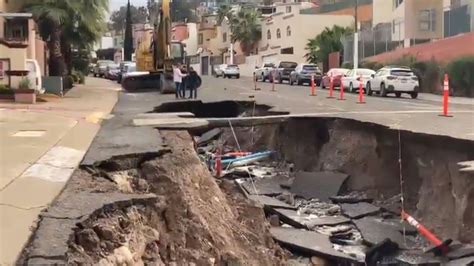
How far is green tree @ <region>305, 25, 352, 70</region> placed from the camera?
62.5m

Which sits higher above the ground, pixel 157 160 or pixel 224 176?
pixel 157 160

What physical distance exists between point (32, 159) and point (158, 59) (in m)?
22.6

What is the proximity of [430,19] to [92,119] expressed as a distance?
111 ft

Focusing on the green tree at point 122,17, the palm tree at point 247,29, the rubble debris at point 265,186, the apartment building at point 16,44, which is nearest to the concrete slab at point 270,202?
the rubble debris at point 265,186

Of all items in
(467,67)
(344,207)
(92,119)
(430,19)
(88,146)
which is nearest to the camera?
(88,146)

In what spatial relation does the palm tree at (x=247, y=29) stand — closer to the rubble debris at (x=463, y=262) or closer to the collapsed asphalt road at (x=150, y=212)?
the collapsed asphalt road at (x=150, y=212)

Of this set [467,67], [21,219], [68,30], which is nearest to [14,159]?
[21,219]

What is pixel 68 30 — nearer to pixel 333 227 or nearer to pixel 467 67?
pixel 467 67

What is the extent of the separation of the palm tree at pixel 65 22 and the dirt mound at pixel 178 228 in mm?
21131

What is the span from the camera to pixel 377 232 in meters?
13.0

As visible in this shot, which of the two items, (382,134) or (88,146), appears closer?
(88,146)

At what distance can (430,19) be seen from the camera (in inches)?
1877

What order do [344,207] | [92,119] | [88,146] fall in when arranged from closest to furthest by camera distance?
1. [88,146]
2. [344,207]
3. [92,119]

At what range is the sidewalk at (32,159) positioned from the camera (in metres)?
6.75
